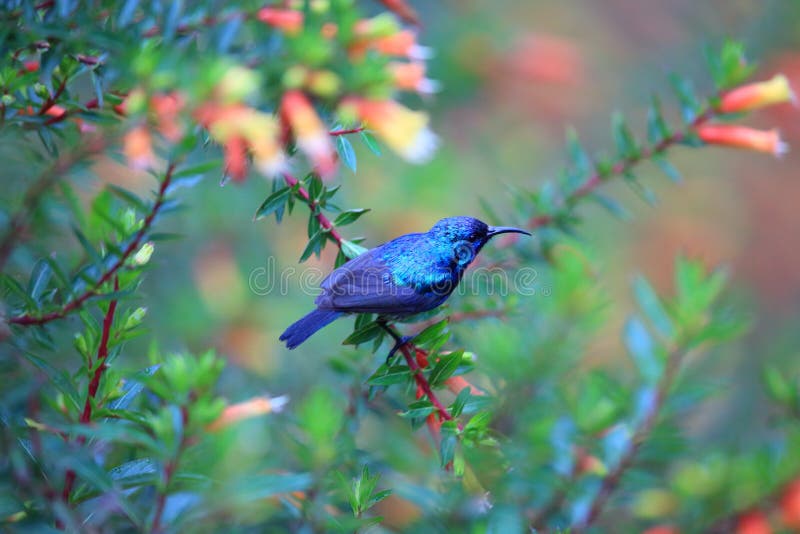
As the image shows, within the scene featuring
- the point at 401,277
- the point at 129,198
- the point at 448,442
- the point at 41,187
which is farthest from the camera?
the point at 401,277

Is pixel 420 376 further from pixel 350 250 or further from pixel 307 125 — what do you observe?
pixel 307 125

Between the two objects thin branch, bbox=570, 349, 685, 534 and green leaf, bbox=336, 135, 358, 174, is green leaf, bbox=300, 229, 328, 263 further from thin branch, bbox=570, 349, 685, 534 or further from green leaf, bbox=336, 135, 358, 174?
thin branch, bbox=570, 349, 685, 534

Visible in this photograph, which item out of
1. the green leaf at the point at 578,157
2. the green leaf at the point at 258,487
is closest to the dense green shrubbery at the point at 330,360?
the green leaf at the point at 258,487

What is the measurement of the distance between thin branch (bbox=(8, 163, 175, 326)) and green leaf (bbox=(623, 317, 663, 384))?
149 cm

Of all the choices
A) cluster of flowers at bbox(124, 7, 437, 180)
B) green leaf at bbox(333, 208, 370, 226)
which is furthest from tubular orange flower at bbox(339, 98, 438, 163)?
green leaf at bbox(333, 208, 370, 226)

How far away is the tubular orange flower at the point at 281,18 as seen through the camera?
1518 mm

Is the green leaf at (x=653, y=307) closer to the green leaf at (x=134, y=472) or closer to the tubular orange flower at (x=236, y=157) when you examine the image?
the tubular orange flower at (x=236, y=157)

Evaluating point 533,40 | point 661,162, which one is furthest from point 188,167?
point 533,40

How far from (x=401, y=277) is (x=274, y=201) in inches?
40.6

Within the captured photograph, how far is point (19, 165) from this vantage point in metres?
2.17

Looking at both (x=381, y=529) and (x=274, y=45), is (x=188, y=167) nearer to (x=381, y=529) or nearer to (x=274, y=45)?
(x=274, y=45)

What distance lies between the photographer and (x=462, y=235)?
9.73ft

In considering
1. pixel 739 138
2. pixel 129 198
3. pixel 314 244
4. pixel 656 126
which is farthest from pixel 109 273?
pixel 739 138

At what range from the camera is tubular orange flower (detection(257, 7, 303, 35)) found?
4.98 feet
